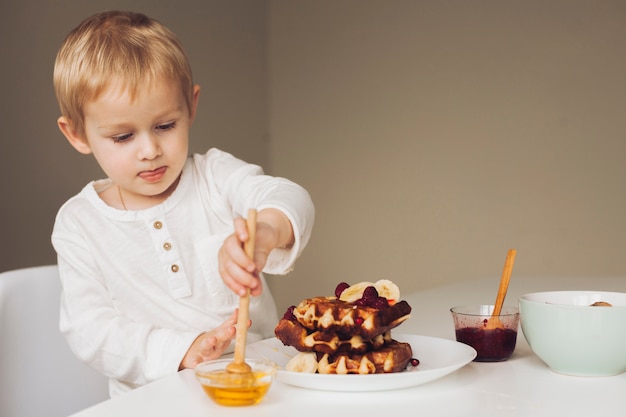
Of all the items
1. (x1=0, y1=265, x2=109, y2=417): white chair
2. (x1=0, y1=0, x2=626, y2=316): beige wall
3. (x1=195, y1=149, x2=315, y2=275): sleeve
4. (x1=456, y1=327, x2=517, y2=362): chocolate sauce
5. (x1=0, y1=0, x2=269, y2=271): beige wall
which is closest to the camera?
(x1=456, y1=327, x2=517, y2=362): chocolate sauce

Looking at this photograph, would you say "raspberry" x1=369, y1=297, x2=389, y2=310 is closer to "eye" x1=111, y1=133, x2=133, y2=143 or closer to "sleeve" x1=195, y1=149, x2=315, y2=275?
"sleeve" x1=195, y1=149, x2=315, y2=275

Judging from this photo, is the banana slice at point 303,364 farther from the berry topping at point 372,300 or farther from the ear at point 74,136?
the ear at point 74,136

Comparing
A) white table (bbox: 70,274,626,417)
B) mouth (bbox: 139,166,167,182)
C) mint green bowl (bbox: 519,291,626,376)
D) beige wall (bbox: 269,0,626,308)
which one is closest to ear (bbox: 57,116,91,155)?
mouth (bbox: 139,166,167,182)

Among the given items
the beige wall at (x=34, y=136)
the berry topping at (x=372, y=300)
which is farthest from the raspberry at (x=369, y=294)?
the beige wall at (x=34, y=136)

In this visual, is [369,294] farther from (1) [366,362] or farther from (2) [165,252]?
(2) [165,252]

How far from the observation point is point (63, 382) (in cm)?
135

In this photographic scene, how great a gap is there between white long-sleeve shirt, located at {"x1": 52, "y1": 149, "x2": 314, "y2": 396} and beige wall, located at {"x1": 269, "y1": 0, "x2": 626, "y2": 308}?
292 cm

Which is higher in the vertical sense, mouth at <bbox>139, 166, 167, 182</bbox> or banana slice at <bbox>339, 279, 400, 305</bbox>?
mouth at <bbox>139, 166, 167, 182</bbox>

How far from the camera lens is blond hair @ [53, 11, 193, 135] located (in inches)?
50.2

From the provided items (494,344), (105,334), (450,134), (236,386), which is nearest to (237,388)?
(236,386)

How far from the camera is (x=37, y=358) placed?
4.28ft

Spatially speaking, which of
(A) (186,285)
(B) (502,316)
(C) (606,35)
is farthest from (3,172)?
(C) (606,35)

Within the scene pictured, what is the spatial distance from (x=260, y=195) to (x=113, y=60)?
0.33 metres

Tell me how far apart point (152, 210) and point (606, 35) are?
3235 mm
